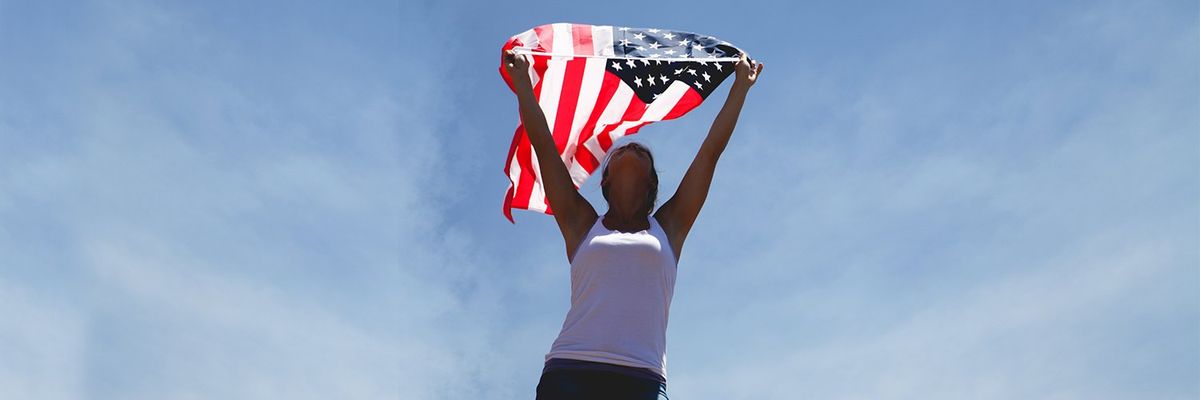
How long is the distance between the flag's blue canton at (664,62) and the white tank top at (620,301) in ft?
9.99

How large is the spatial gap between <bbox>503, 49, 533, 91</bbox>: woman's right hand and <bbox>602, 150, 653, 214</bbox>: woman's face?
0.79 meters

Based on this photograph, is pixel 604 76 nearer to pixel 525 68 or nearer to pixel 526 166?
pixel 526 166

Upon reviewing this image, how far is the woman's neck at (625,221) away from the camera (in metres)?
5.57

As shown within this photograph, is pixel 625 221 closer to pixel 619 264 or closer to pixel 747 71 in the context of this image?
pixel 619 264

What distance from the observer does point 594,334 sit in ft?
16.5

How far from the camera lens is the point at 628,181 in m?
5.88

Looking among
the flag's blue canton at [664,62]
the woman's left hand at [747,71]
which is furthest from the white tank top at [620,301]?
the flag's blue canton at [664,62]

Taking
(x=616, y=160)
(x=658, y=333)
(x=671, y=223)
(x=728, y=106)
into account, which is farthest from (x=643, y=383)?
(x=728, y=106)

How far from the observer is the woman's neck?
5.57 meters

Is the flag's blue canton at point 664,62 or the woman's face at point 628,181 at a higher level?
the flag's blue canton at point 664,62

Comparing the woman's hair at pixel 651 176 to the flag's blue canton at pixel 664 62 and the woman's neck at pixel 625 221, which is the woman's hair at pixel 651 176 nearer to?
the woman's neck at pixel 625 221

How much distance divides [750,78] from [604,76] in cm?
174

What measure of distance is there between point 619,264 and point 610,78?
3.40 m

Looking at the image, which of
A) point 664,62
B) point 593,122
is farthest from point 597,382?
point 664,62
